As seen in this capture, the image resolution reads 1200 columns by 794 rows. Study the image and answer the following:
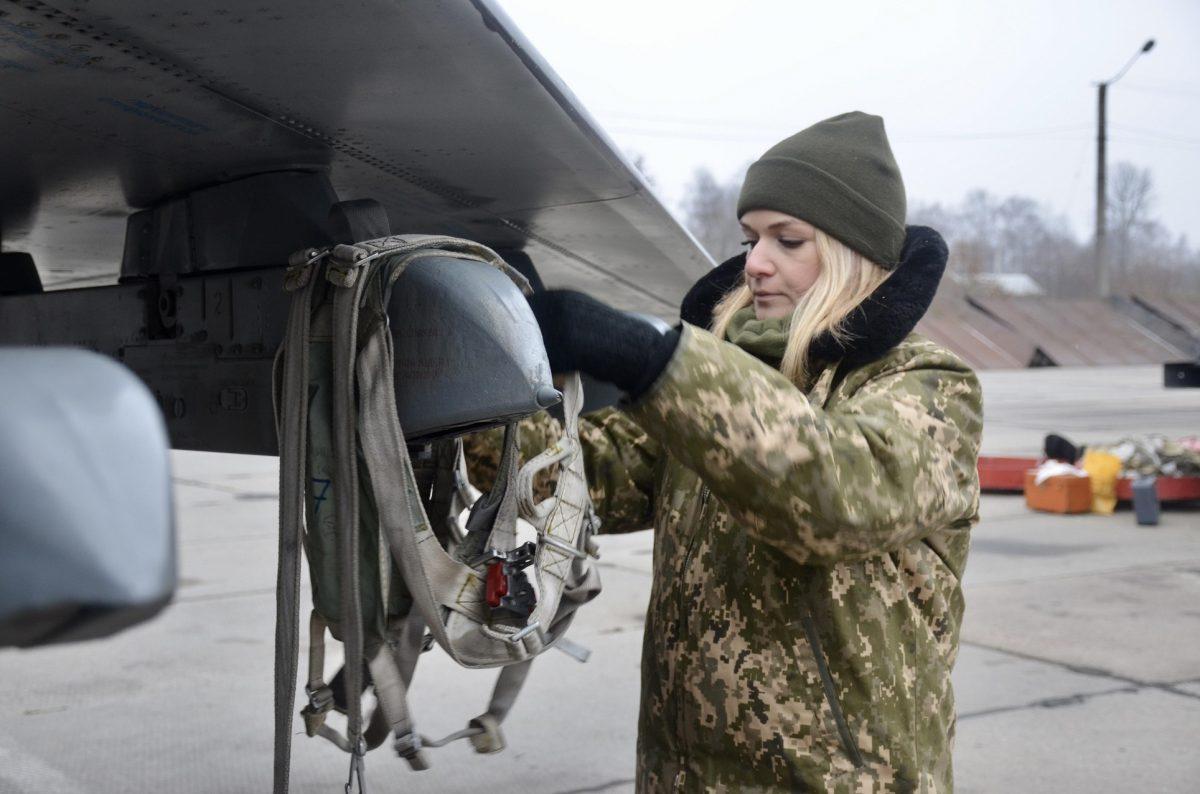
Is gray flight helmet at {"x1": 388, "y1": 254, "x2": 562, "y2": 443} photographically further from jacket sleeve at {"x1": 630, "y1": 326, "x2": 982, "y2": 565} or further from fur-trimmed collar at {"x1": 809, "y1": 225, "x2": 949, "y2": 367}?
fur-trimmed collar at {"x1": 809, "y1": 225, "x2": 949, "y2": 367}

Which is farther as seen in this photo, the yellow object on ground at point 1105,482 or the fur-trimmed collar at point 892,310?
the yellow object on ground at point 1105,482

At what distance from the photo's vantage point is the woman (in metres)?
1.25

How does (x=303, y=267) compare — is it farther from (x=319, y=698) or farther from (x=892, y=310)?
(x=892, y=310)

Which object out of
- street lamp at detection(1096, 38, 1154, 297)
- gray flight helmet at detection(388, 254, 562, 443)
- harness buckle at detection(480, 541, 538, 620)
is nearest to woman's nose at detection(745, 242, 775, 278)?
gray flight helmet at detection(388, 254, 562, 443)

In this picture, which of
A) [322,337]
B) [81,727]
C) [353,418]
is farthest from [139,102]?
[81,727]

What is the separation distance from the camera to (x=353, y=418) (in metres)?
1.33

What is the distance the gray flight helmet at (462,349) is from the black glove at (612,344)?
0.05 metres

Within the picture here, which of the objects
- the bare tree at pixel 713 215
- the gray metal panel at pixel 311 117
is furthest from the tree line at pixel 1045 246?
the gray metal panel at pixel 311 117

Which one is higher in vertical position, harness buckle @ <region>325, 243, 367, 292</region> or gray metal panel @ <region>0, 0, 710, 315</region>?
gray metal panel @ <region>0, 0, 710, 315</region>

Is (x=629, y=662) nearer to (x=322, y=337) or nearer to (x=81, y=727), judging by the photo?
(x=81, y=727)

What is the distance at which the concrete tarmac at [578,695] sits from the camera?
3238 mm

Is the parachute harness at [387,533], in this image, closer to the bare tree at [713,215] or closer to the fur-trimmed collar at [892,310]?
the fur-trimmed collar at [892,310]

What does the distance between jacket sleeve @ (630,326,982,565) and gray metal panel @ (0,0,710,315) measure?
439mm

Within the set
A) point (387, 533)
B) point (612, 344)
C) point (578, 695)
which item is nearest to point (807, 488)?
point (612, 344)
